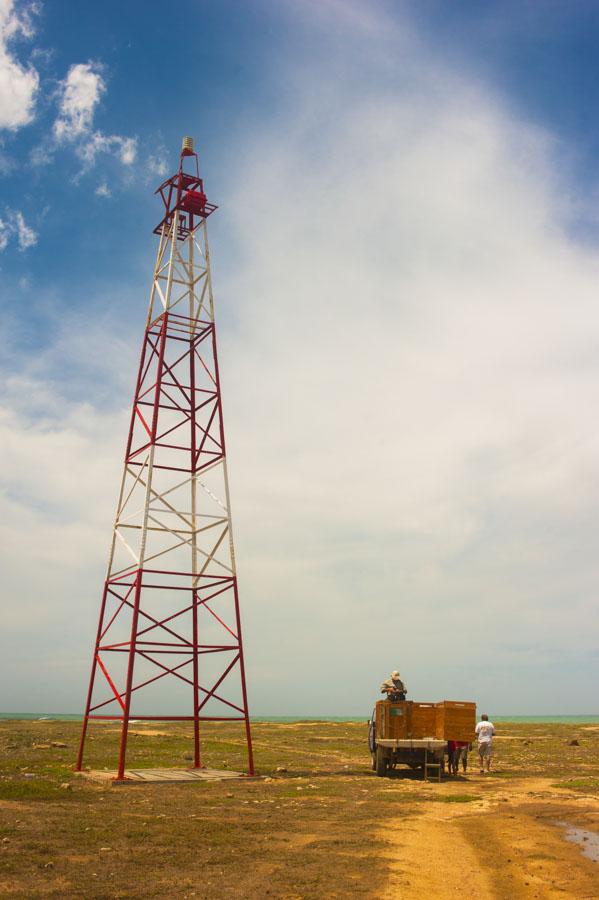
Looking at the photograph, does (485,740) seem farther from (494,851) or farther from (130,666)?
(494,851)

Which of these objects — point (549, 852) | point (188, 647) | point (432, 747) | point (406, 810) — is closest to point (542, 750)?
point (432, 747)

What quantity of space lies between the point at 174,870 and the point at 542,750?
35.5m

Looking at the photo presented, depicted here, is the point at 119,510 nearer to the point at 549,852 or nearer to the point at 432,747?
the point at 432,747

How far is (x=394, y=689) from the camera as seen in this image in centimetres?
2691

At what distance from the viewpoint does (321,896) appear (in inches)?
410

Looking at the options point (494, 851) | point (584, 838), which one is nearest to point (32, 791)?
point (494, 851)

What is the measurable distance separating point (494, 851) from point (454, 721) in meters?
12.8

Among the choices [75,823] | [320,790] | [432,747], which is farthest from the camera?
[432,747]

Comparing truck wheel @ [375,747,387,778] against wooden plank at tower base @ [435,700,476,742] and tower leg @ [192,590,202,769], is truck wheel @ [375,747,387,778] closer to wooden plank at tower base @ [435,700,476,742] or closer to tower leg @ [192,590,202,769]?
wooden plank at tower base @ [435,700,476,742]

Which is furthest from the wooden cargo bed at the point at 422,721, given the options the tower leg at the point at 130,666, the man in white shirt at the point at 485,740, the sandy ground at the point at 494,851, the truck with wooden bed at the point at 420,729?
the tower leg at the point at 130,666

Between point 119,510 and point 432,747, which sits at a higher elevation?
point 119,510

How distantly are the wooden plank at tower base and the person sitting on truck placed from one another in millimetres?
1291

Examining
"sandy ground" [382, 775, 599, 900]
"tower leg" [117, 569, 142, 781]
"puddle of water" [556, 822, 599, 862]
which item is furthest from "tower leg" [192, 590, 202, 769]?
"puddle of water" [556, 822, 599, 862]

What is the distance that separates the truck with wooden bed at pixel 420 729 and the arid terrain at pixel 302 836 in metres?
0.94
